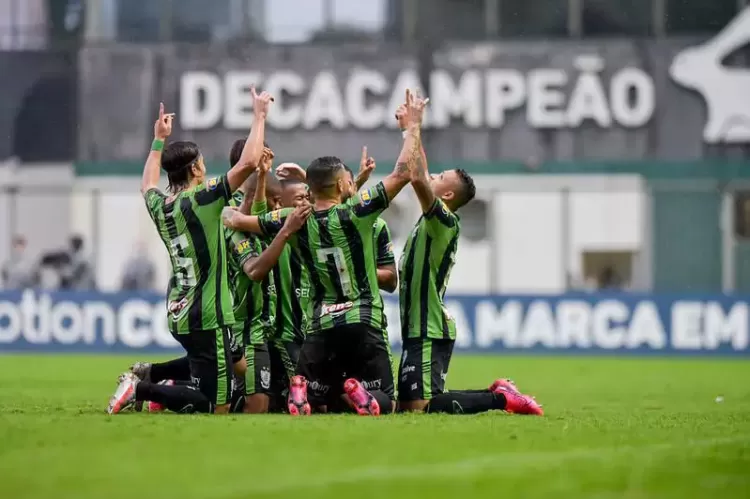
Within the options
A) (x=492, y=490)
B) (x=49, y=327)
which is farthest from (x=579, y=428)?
(x=49, y=327)

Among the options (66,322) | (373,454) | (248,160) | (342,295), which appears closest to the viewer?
(373,454)

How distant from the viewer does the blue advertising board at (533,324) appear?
80.5 ft

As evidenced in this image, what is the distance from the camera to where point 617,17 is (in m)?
32.3

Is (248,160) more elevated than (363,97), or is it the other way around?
(363,97)

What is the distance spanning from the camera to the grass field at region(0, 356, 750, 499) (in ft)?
22.5

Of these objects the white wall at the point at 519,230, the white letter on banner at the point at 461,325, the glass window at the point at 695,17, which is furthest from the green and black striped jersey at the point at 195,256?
the glass window at the point at 695,17

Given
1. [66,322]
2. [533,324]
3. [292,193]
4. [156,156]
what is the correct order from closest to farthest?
1. [156,156]
2. [292,193]
3. [533,324]
4. [66,322]

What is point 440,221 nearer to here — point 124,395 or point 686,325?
point 124,395

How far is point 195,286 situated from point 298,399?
1.10m

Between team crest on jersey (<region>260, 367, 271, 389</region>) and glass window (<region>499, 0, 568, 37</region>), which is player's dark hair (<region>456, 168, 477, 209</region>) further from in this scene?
glass window (<region>499, 0, 568, 37</region>)

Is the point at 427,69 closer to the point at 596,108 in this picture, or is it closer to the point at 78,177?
the point at 596,108

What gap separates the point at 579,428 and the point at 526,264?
2035cm

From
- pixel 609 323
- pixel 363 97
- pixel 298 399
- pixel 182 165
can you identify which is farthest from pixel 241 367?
pixel 363 97

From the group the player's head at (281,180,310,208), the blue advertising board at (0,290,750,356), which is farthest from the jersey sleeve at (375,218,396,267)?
the blue advertising board at (0,290,750,356)
